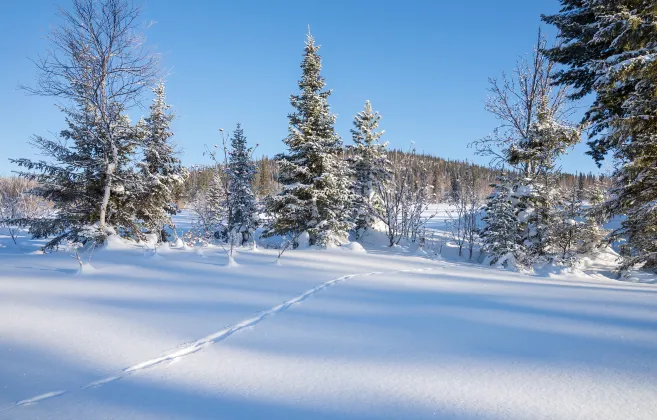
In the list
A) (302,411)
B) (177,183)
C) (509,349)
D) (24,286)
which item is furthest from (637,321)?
(177,183)

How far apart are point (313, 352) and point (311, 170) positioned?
1286cm

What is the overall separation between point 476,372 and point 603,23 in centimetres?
Answer: 915

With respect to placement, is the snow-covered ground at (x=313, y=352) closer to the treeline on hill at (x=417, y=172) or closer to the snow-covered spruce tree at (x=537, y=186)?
the snow-covered spruce tree at (x=537, y=186)

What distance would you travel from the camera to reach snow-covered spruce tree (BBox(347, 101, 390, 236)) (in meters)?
21.3

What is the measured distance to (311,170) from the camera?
15.4 metres

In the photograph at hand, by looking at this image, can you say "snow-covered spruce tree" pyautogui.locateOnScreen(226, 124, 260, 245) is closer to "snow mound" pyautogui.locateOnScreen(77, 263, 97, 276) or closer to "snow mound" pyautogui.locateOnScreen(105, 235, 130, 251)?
"snow mound" pyautogui.locateOnScreen(105, 235, 130, 251)

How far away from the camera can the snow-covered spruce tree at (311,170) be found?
14.7m

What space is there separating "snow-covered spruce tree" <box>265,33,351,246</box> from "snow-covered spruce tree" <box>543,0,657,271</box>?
8.71m

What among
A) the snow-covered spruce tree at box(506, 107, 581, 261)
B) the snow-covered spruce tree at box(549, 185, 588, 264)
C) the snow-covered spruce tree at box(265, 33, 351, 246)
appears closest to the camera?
the snow-covered spruce tree at box(506, 107, 581, 261)

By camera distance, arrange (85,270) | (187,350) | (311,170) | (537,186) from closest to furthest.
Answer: (187,350)
(85,270)
(537,186)
(311,170)

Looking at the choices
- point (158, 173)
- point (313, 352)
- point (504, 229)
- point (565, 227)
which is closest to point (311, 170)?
point (158, 173)

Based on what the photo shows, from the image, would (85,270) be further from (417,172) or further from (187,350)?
(417,172)

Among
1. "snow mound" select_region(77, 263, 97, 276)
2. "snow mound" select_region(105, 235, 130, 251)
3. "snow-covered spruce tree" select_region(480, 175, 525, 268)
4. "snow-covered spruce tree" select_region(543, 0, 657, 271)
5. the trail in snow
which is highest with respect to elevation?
"snow-covered spruce tree" select_region(543, 0, 657, 271)

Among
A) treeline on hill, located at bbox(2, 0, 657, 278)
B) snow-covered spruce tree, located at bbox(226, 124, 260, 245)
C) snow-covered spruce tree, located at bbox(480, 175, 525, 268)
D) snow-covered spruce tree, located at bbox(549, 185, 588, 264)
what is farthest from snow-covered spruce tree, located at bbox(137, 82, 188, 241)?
snow-covered spruce tree, located at bbox(549, 185, 588, 264)
